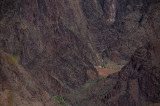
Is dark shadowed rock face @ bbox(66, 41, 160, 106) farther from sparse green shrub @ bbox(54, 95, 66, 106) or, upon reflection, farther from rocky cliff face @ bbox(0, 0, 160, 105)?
Answer: rocky cliff face @ bbox(0, 0, 160, 105)

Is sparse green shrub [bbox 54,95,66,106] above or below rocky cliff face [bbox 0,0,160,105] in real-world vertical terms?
below

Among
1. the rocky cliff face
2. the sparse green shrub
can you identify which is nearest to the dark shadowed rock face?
the sparse green shrub

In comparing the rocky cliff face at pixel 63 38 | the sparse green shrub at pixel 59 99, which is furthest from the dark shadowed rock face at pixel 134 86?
the rocky cliff face at pixel 63 38

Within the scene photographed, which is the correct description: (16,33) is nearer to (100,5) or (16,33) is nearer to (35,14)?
(35,14)

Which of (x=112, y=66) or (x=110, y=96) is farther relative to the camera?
(x=112, y=66)

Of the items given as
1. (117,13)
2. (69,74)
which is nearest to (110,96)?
(69,74)

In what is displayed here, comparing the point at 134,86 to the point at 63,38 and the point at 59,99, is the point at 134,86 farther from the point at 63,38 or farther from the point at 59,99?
the point at 63,38
